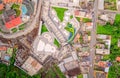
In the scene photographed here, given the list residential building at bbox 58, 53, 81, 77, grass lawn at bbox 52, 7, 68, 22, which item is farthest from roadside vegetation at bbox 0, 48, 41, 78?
grass lawn at bbox 52, 7, 68, 22

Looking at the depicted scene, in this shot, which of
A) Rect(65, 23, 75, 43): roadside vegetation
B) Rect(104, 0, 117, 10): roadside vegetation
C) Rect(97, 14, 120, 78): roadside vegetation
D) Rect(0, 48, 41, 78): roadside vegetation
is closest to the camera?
Rect(0, 48, 41, 78): roadside vegetation

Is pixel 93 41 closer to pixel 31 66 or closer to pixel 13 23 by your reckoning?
pixel 31 66

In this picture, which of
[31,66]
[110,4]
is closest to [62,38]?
[31,66]

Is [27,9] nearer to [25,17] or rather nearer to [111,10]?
[25,17]

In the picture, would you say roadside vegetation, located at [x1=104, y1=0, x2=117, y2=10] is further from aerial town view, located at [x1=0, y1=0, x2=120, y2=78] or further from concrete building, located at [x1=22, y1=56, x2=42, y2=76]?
concrete building, located at [x1=22, y1=56, x2=42, y2=76]

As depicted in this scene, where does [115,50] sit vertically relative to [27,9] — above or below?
below

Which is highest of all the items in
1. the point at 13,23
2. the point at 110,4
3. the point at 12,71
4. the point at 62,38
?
the point at 110,4

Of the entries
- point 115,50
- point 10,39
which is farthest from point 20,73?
point 115,50

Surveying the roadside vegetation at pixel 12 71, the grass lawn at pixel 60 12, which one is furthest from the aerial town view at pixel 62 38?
the roadside vegetation at pixel 12 71
